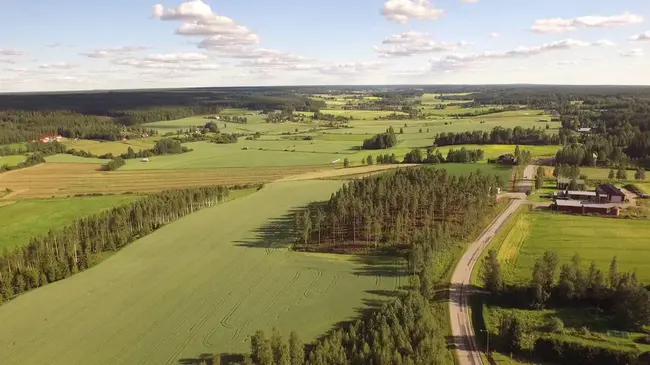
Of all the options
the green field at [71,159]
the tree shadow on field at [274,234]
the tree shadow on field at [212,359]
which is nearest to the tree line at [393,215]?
the tree shadow on field at [274,234]

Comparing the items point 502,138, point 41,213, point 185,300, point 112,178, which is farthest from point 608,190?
point 112,178

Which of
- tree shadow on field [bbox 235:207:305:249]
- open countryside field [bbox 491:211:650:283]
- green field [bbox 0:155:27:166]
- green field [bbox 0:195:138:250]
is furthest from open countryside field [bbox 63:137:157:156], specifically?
open countryside field [bbox 491:211:650:283]

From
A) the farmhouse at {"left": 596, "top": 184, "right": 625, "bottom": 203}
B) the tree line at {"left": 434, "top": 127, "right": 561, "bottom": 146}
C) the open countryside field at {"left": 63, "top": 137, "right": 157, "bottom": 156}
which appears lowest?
the farmhouse at {"left": 596, "top": 184, "right": 625, "bottom": 203}

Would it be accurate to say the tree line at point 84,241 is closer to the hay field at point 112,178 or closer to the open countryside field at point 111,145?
the hay field at point 112,178

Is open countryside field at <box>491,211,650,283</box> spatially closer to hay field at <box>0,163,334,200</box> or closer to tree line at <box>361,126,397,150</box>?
hay field at <box>0,163,334,200</box>

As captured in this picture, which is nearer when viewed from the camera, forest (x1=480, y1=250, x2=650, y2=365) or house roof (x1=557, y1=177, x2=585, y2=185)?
forest (x1=480, y1=250, x2=650, y2=365)

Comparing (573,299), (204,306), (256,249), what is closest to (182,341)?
(204,306)

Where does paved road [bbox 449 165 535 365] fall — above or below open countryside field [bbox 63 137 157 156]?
below
